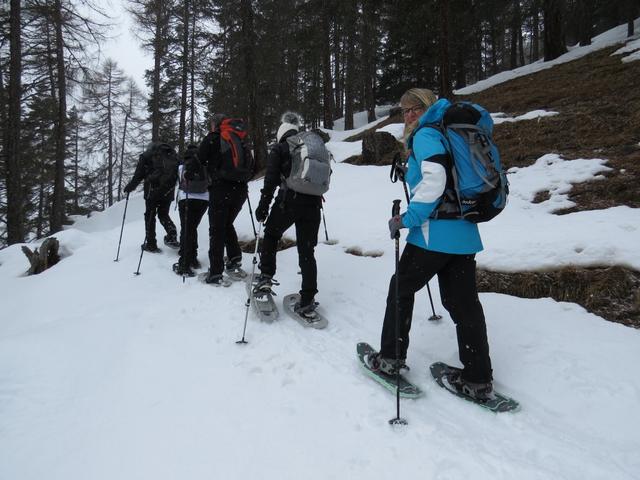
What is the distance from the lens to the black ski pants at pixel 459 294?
284 cm

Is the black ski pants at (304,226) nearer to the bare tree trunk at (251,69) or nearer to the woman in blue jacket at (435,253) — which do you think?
the woman in blue jacket at (435,253)

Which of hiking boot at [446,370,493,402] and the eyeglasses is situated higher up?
the eyeglasses

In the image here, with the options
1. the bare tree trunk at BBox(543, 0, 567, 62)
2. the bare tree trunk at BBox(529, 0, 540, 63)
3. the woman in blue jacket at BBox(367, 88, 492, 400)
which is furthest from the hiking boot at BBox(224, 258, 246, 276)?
the bare tree trunk at BBox(543, 0, 567, 62)

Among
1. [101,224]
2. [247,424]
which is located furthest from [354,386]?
[101,224]

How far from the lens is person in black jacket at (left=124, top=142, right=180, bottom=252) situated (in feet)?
23.9

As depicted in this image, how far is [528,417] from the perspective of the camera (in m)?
2.72

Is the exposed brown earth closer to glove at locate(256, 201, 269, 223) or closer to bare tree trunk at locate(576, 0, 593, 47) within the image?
bare tree trunk at locate(576, 0, 593, 47)

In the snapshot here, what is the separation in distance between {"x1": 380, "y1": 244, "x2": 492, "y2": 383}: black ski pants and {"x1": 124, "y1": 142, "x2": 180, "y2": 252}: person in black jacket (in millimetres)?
5803

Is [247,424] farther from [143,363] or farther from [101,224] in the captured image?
[101,224]

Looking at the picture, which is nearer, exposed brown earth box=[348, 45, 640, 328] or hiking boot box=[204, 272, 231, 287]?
exposed brown earth box=[348, 45, 640, 328]

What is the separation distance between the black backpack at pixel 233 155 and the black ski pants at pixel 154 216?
279 centimetres

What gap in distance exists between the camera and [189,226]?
609 centimetres

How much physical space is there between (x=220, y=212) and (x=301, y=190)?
174 cm

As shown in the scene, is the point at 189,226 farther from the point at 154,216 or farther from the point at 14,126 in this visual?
the point at 14,126
